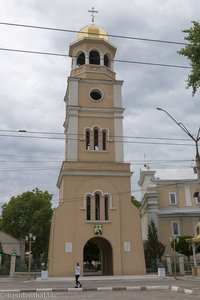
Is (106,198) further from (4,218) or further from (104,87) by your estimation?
(4,218)

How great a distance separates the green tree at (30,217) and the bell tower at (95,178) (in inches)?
557

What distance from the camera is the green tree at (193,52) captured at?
42.3 ft

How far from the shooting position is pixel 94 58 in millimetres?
34375

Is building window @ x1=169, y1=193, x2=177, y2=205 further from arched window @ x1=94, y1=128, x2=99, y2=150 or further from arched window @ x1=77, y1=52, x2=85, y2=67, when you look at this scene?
arched window @ x1=77, y1=52, x2=85, y2=67

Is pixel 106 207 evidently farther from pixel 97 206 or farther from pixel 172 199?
pixel 172 199

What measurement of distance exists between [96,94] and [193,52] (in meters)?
21.1

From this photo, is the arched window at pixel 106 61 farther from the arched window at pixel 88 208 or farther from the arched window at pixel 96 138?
the arched window at pixel 88 208

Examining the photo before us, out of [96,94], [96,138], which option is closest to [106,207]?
[96,138]

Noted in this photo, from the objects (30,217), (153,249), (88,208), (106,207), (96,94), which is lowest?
(153,249)

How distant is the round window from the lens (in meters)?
33.6

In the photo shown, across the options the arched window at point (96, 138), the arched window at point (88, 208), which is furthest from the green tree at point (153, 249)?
the arched window at point (96, 138)

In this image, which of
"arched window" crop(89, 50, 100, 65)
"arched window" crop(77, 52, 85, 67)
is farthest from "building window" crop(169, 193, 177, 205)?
"arched window" crop(77, 52, 85, 67)

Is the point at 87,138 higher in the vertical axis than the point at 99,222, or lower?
higher

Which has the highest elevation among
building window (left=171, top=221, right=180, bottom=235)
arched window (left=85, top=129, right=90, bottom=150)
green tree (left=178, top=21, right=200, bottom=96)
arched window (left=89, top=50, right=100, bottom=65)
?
arched window (left=89, top=50, right=100, bottom=65)
